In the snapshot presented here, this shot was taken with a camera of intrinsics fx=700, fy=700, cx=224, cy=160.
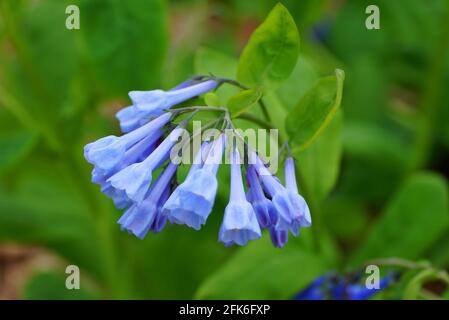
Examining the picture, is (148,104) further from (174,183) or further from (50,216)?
(50,216)

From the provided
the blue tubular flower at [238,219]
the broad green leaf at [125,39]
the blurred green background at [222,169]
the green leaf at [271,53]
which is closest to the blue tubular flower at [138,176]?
the blue tubular flower at [238,219]

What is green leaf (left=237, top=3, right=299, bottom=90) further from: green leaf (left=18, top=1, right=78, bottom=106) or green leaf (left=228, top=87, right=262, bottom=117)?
green leaf (left=18, top=1, right=78, bottom=106)

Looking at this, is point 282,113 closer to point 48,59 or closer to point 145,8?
point 145,8

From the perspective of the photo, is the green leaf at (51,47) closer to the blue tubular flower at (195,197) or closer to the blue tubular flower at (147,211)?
the blue tubular flower at (147,211)
